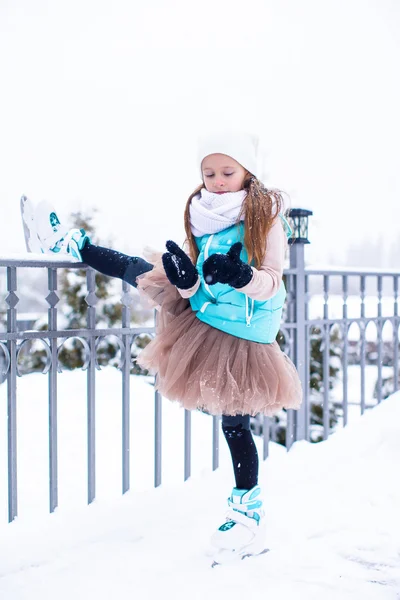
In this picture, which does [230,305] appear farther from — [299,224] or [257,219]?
[299,224]

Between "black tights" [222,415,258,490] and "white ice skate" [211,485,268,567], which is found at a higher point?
"black tights" [222,415,258,490]

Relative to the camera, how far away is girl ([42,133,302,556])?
198 cm

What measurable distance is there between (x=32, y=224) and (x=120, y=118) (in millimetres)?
63109

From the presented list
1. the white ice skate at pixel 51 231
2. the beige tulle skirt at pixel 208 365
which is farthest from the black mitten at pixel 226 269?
the white ice skate at pixel 51 231

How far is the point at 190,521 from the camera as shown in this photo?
7.75 feet

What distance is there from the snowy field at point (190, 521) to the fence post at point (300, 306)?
169 mm

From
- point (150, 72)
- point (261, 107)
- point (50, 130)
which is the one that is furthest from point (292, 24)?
point (50, 130)

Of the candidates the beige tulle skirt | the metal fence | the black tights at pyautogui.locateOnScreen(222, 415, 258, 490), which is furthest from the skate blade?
the metal fence

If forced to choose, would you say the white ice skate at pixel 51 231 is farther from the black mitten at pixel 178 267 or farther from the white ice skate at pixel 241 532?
the white ice skate at pixel 241 532

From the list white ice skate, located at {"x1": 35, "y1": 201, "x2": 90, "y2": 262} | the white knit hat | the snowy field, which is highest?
the white knit hat

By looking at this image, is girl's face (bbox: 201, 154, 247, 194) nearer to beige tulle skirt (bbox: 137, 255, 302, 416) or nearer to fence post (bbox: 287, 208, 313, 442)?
beige tulle skirt (bbox: 137, 255, 302, 416)

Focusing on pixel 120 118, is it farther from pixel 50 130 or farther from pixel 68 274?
pixel 68 274

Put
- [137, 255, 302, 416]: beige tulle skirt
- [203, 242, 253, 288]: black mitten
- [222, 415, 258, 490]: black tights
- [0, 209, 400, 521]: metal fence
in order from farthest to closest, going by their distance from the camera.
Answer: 1. [0, 209, 400, 521]: metal fence
2. [222, 415, 258, 490]: black tights
3. [137, 255, 302, 416]: beige tulle skirt
4. [203, 242, 253, 288]: black mitten

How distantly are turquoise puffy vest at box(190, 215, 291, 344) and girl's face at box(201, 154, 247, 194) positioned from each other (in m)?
0.17
